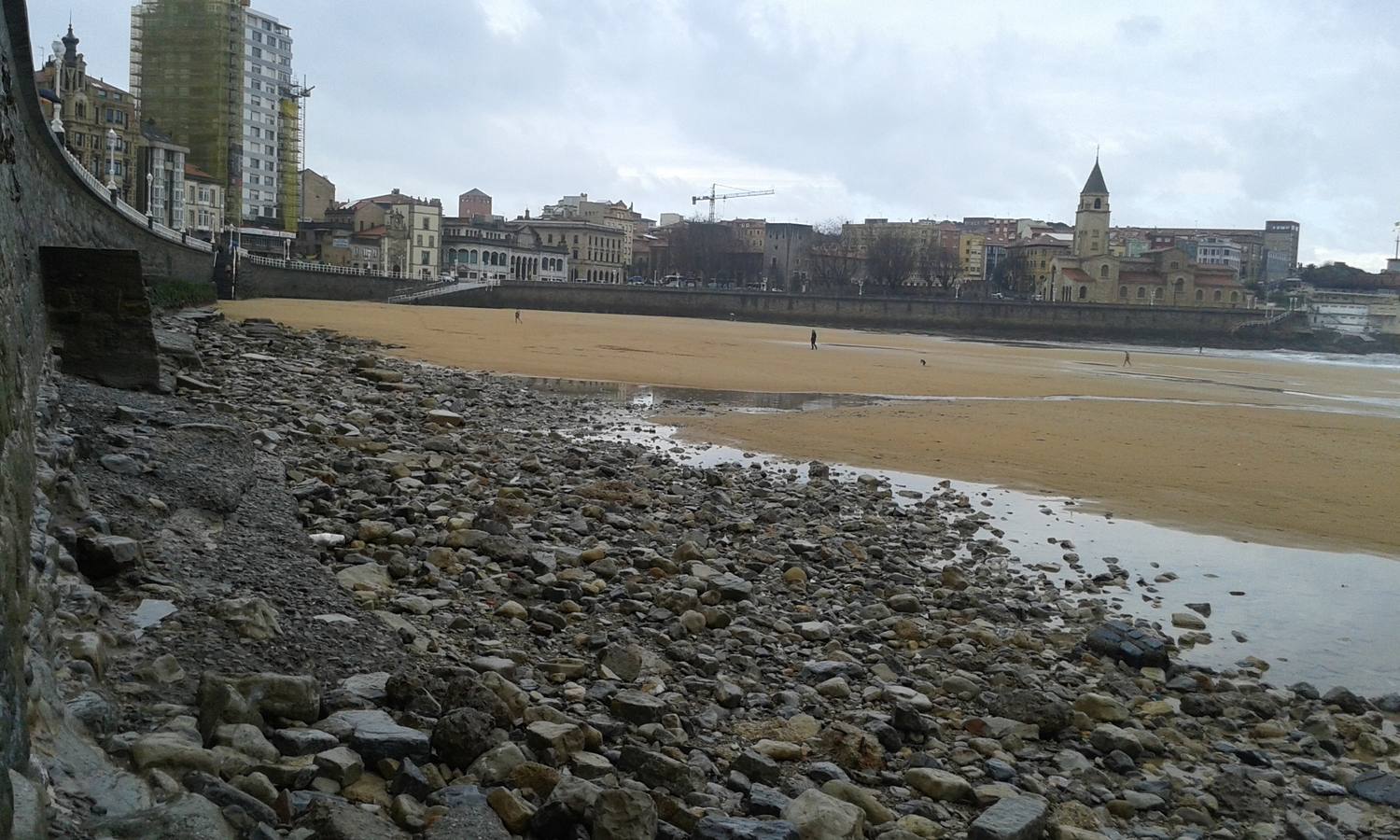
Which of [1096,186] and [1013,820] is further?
[1096,186]

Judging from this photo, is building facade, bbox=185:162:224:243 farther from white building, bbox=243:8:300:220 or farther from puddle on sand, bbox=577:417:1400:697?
puddle on sand, bbox=577:417:1400:697

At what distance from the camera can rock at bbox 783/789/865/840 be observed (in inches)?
165

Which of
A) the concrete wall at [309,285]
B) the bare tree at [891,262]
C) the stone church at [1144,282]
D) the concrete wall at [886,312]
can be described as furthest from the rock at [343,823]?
the bare tree at [891,262]

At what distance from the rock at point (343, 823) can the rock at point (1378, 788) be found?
14.3ft

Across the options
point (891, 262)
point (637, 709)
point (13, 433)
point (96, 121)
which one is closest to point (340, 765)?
point (637, 709)

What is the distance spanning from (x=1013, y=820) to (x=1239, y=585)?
19.5 ft

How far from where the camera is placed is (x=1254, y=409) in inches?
1054

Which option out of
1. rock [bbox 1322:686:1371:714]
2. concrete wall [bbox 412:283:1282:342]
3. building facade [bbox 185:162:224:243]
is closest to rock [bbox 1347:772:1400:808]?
rock [bbox 1322:686:1371:714]

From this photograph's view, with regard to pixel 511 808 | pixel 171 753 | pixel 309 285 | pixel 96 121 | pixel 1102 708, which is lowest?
pixel 1102 708

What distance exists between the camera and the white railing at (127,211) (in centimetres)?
1883

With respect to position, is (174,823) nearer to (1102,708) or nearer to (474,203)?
(1102,708)

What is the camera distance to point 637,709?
200 inches

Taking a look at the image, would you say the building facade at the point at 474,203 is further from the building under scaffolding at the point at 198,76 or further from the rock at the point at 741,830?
the rock at the point at 741,830

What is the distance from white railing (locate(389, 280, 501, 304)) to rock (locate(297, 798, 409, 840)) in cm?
7558
